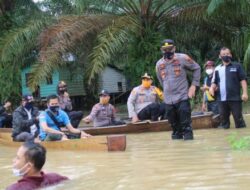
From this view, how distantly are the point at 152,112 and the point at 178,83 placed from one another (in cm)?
312

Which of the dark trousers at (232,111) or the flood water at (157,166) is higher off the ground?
the dark trousers at (232,111)

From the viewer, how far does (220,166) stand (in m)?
5.82

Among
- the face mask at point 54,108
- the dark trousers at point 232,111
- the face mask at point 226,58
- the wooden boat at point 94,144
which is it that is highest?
the face mask at point 226,58

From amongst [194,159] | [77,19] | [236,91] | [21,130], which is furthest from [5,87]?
[194,159]

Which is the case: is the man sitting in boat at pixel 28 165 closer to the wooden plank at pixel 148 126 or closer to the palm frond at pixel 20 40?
the wooden plank at pixel 148 126

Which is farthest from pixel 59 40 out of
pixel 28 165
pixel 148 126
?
pixel 28 165

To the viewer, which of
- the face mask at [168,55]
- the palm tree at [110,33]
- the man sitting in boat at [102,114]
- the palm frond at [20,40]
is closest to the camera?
the face mask at [168,55]

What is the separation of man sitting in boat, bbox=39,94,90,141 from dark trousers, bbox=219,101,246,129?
9.24ft

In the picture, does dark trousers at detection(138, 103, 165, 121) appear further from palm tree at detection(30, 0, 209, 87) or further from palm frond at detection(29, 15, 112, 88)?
palm frond at detection(29, 15, 112, 88)

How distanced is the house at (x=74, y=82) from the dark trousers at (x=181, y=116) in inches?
514

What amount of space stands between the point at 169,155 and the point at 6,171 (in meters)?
2.18

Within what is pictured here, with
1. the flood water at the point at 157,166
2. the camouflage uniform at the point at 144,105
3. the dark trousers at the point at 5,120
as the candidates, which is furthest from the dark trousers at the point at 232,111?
the dark trousers at the point at 5,120

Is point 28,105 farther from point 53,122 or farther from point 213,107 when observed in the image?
point 213,107

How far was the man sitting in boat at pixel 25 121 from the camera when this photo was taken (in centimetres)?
1074
